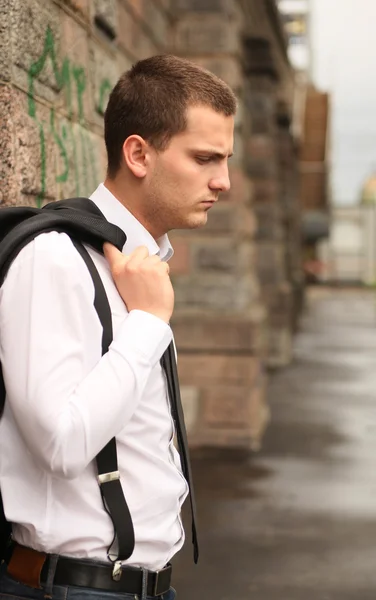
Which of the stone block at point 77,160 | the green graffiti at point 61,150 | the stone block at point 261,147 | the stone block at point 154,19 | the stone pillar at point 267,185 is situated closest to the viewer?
the green graffiti at point 61,150

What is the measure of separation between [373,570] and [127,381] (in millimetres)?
4165

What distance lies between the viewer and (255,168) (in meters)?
14.3

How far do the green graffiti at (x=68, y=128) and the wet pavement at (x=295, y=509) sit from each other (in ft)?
7.94

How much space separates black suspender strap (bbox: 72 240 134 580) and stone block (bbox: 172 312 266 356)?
7.11 m

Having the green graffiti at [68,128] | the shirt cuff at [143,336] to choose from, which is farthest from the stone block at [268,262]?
the shirt cuff at [143,336]

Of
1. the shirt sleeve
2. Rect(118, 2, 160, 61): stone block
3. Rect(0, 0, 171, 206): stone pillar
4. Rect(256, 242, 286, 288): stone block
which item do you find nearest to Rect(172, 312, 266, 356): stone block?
Rect(118, 2, 160, 61): stone block

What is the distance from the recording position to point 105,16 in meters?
4.09

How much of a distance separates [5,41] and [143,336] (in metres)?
1.32

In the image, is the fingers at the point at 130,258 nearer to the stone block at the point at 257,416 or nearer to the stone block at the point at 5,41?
the stone block at the point at 5,41

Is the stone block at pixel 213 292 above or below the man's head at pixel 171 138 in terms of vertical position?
below

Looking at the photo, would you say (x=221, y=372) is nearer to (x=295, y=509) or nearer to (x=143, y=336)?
(x=295, y=509)

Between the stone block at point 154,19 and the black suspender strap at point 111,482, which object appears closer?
the black suspender strap at point 111,482

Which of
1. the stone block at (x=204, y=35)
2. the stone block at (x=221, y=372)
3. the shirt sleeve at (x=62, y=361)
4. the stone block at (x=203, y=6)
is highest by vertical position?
the stone block at (x=203, y=6)

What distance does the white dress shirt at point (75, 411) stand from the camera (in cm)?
173
